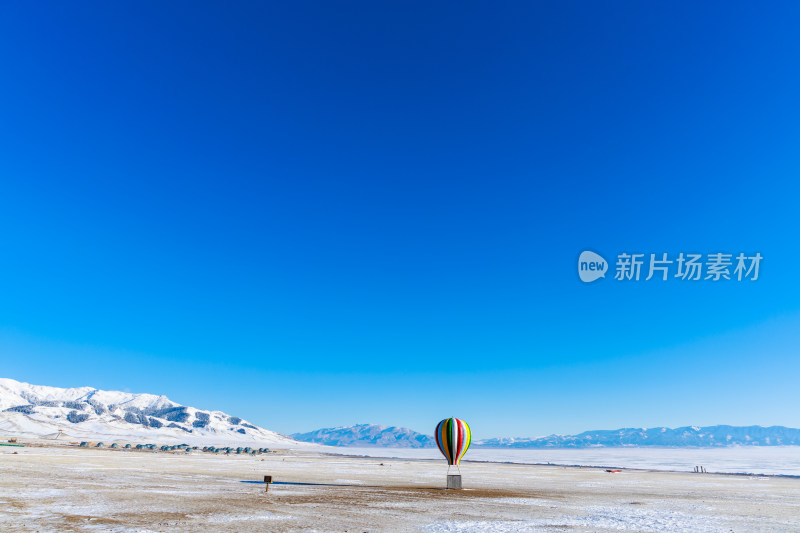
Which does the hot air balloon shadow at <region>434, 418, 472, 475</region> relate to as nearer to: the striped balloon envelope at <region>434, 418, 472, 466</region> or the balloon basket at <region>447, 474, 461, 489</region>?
the striped balloon envelope at <region>434, 418, 472, 466</region>

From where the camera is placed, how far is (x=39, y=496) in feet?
84.0

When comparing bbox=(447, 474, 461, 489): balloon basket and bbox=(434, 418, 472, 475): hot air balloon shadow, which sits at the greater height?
bbox=(434, 418, 472, 475): hot air balloon shadow

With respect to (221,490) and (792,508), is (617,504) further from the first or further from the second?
(221,490)

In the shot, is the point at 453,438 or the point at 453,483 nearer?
the point at 453,483

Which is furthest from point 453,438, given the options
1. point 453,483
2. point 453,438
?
point 453,483

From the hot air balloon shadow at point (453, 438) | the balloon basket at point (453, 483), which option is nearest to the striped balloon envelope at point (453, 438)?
the hot air balloon shadow at point (453, 438)

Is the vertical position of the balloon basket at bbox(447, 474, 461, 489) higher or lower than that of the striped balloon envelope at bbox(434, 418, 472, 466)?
lower

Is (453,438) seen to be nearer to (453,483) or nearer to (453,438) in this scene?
(453,438)

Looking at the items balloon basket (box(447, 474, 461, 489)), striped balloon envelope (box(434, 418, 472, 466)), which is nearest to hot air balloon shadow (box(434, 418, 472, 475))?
striped balloon envelope (box(434, 418, 472, 466))

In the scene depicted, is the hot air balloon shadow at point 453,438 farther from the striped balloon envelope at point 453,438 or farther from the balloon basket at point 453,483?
the balloon basket at point 453,483

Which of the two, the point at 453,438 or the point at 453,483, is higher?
the point at 453,438

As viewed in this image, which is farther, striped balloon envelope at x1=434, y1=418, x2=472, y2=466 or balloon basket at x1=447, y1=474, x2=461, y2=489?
striped balloon envelope at x1=434, y1=418, x2=472, y2=466

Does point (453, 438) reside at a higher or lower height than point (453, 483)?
higher

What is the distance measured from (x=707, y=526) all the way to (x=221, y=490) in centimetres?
2840
